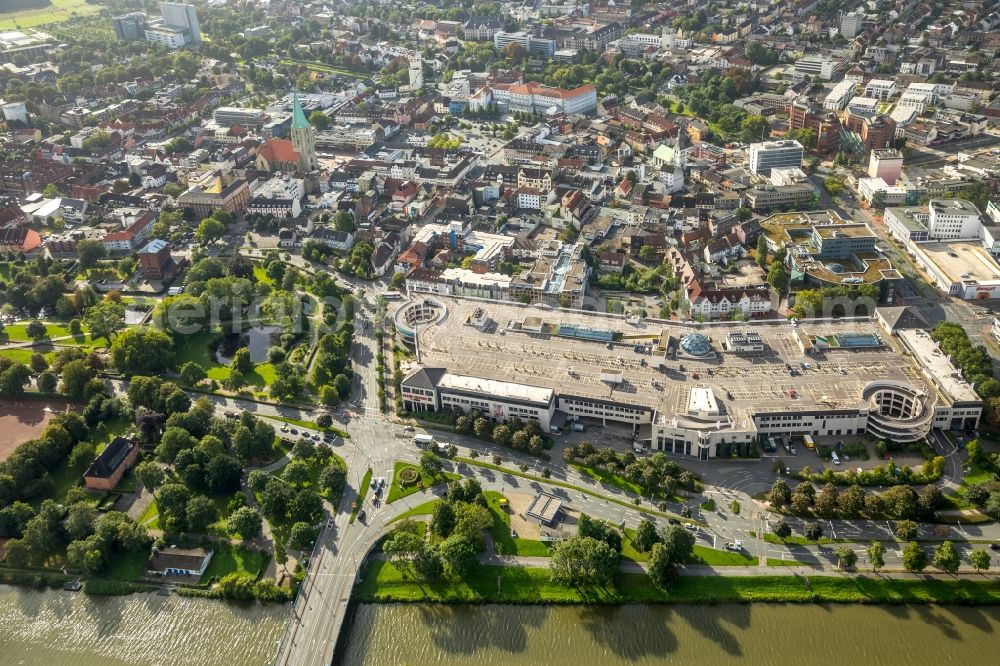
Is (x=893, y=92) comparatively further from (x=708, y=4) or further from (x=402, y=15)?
(x=402, y=15)

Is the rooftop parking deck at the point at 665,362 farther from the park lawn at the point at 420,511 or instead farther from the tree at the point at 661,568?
the tree at the point at 661,568

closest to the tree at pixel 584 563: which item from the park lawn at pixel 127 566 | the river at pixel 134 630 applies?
the river at pixel 134 630

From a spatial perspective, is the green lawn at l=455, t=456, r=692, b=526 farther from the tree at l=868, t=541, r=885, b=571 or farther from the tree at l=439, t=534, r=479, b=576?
the tree at l=868, t=541, r=885, b=571

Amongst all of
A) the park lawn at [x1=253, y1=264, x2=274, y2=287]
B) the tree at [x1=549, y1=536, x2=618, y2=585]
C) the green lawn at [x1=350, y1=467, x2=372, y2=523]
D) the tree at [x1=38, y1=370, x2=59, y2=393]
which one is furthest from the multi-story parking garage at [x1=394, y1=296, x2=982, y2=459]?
the tree at [x1=38, y1=370, x2=59, y2=393]

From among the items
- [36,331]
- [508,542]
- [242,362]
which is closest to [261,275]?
[242,362]

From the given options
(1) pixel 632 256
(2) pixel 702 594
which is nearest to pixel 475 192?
(1) pixel 632 256

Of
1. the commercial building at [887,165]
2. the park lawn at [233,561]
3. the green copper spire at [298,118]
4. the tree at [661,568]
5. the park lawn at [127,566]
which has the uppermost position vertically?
the commercial building at [887,165]
